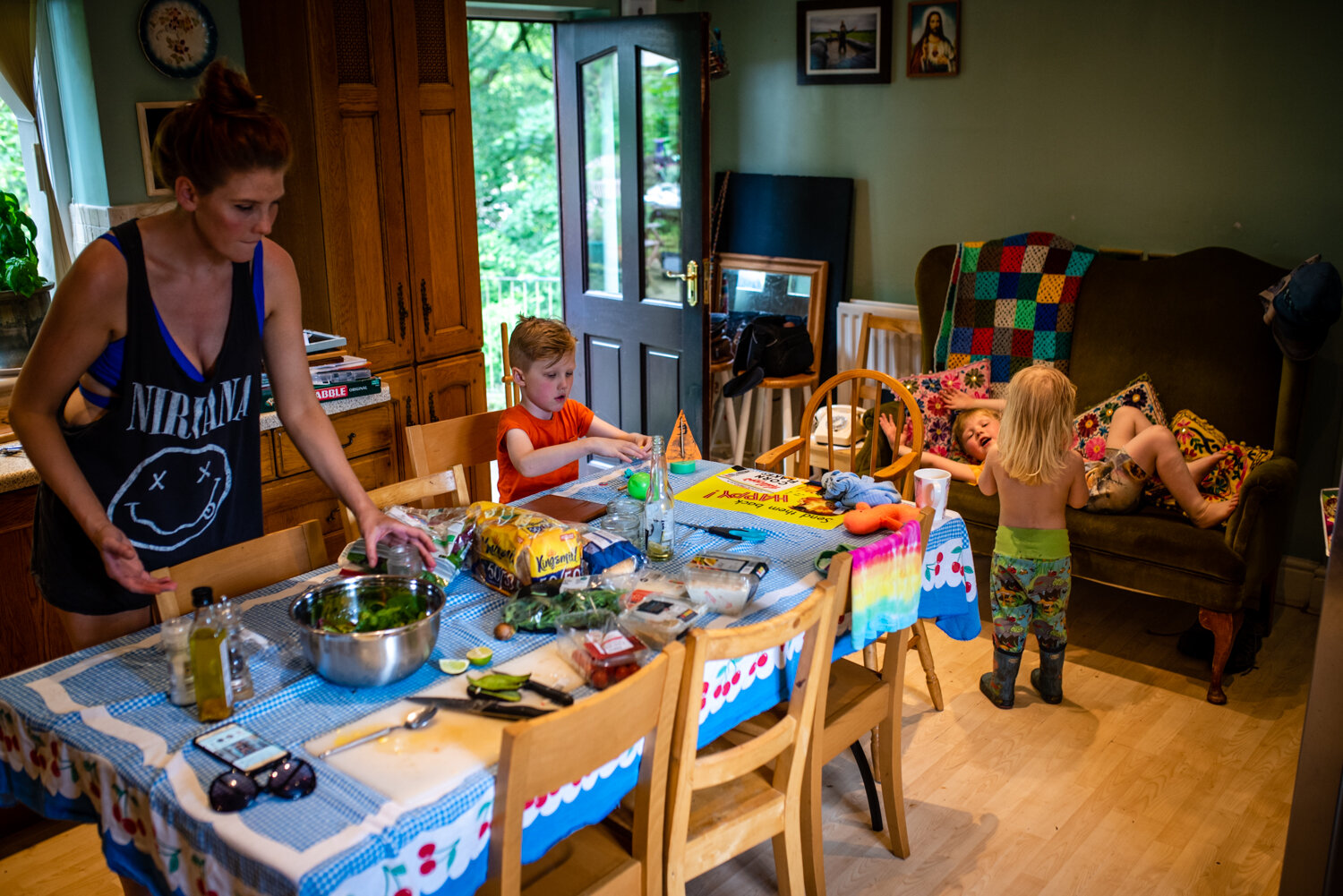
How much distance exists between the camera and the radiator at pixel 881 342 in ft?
15.0

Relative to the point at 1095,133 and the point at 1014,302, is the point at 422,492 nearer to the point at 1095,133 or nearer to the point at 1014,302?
the point at 1014,302

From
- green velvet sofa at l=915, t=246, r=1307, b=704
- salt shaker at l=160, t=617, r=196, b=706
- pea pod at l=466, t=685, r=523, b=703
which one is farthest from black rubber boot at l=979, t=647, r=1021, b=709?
salt shaker at l=160, t=617, r=196, b=706

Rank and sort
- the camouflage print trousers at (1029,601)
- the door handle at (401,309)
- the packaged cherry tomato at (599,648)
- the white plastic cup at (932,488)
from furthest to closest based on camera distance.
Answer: the door handle at (401,309) < the camouflage print trousers at (1029,601) < the white plastic cup at (932,488) < the packaged cherry tomato at (599,648)

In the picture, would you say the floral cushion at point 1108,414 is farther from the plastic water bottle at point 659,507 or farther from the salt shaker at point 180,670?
the salt shaker at point 180,670

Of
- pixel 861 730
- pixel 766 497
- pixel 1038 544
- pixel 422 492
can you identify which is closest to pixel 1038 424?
pixel 1038 544

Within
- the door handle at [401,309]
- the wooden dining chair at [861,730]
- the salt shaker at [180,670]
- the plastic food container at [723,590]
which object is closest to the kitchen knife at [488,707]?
the salt shaker at [180,670]

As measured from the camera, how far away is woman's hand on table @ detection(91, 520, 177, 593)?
169 centimetres

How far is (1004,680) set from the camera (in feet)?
10.1

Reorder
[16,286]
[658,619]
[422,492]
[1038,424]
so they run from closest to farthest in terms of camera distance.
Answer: [658,619] < [422,492] < [1038,424] < [16,286]

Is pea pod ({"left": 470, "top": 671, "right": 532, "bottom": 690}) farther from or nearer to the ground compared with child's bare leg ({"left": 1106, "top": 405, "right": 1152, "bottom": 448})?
farther from the ground

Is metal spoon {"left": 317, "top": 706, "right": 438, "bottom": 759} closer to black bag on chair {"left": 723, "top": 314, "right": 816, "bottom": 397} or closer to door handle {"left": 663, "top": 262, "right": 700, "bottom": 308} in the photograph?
door handle {"left": 663, "top": 262, "right": 700, "bottom": 308}

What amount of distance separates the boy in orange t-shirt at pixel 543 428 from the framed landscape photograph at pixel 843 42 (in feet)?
8.02

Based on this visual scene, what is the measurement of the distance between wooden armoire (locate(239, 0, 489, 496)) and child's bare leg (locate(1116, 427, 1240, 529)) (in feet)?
6.87

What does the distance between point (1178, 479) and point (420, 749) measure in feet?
8.54
